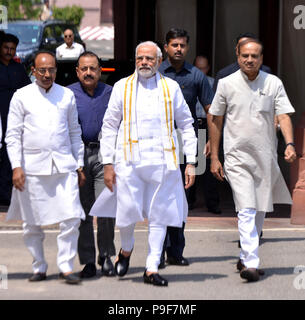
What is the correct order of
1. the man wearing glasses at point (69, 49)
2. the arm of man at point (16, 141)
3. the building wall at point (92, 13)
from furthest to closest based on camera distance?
the building wall at point (92, 13) → the man wearing glasses at point (69, 49) → the arm of man at point (16, 141)

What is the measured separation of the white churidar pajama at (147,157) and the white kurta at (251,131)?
42 cm

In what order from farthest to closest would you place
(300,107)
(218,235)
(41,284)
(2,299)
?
(300,107) < (218,235) < (41,284) < (2,299)

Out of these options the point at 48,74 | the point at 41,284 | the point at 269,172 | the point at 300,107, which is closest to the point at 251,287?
the point at 269,172

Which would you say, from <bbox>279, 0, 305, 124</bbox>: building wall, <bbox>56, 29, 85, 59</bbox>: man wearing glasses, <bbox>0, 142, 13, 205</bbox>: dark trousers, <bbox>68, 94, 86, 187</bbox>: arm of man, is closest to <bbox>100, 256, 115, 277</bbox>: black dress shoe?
<bbox>68, 94, 86, 187</bbox>: arm of man

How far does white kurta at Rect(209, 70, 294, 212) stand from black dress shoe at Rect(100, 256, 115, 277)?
3.67 ft

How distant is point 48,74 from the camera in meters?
7.91

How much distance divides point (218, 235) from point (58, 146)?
303 cm

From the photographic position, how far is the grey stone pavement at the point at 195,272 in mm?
7688

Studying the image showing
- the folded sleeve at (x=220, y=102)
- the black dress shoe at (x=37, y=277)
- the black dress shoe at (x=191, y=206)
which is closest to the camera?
the black dress shoe at (x=37, y=277)

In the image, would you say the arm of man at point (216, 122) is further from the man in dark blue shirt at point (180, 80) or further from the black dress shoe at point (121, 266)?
the black dress shoe at point (121, 266)

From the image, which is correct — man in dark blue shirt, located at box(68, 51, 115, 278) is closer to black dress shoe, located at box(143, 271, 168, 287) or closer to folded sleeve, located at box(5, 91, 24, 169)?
black dress shoe, located at box(143, 271, 168, 287)

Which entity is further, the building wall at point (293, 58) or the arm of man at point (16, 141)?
the building wall at point (293, 58)

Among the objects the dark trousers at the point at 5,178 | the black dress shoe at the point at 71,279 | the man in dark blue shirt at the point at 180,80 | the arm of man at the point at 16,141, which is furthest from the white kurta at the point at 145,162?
the dark trousers at the point at 5,178

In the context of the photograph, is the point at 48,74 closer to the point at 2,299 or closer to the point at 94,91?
the point at 94,91
